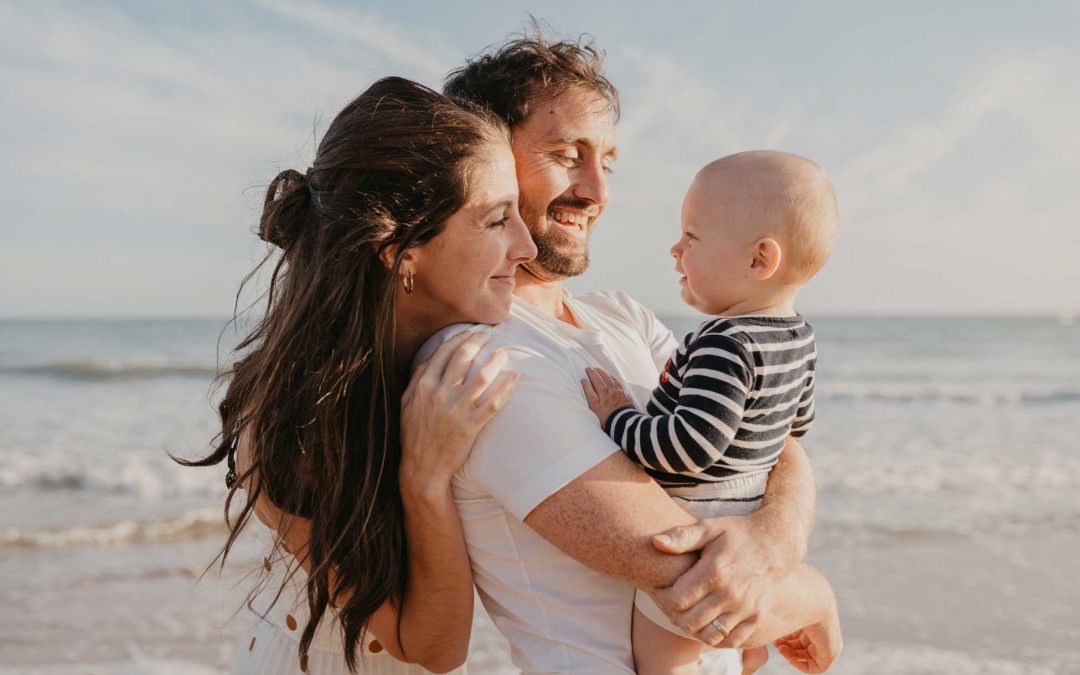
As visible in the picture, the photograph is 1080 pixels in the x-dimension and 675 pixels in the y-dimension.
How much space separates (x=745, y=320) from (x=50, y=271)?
109 ft

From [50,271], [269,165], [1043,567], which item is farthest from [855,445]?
[50,271]

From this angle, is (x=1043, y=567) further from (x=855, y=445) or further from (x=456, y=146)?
(x=456, y=146)

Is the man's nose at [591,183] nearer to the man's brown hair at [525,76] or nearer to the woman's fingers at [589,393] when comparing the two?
the man's brown hair at [525,76]

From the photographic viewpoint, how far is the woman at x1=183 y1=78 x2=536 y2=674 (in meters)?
2.01

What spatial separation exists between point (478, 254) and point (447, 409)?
0.49 meters

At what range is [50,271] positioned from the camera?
29.8 metres

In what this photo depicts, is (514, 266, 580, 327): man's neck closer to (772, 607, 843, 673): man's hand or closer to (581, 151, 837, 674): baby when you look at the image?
(581, 151, 837, 674): baby

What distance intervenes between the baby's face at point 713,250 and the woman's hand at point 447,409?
1.85 ft

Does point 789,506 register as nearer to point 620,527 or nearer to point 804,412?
point 804,412

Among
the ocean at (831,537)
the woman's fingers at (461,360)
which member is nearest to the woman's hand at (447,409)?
the woman's fingers at (461,360)

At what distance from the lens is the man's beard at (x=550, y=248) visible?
2.81 m

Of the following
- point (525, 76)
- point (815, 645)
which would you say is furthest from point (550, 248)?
point (815, 645)

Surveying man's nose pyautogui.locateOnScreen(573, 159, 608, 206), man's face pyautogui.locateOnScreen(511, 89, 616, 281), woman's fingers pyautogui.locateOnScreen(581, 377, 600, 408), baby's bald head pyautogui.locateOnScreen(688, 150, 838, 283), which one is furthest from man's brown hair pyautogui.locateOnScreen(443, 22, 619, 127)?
woman's fingers pyautogui.locateOnScreen(581, 377, 600, 408)

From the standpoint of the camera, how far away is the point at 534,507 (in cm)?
179
